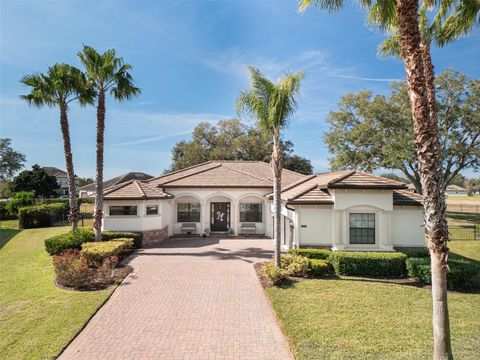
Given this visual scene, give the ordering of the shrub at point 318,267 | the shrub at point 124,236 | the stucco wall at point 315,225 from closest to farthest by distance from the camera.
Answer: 1. the shrub at point 318,267
2. the stucco wall at point 315,225
3. the shrub at point 124,236

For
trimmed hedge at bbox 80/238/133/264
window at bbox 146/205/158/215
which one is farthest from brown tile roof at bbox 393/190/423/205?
window at bbox 146/205/158/215

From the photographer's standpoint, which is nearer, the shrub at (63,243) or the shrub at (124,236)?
the shrub at (63,243)

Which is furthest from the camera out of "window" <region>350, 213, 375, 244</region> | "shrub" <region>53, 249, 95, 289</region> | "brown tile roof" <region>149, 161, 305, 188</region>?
"brown tile roof" <region>149, 161, 305, 188</region>

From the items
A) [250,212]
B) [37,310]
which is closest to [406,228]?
[250,212]

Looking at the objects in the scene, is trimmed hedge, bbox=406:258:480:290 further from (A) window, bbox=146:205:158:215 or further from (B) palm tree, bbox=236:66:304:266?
(A) window, bbox=146:205:158:215

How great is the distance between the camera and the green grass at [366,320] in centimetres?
693

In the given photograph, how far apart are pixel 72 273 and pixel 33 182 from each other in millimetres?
47481

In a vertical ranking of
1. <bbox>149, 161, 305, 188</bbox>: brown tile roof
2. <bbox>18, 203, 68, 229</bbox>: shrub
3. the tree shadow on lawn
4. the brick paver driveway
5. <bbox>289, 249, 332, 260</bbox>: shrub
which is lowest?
the brick paver driveway

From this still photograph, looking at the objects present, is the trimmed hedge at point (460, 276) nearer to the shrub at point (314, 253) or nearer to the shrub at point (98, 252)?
the shrub at point (314, 253)

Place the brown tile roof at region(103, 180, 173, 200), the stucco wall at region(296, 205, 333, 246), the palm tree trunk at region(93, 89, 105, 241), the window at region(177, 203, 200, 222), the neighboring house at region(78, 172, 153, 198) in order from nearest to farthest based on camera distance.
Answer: the stucco wall at region(296, 205, 333, 246)
the palm tree trunk at region(93, 89, 105, 241)
the brown tile roof at region(103, 180, 173, 200)
the window at region(177, 203, 200, 222)
the neighboring house at region(78, 172, 153, 198)

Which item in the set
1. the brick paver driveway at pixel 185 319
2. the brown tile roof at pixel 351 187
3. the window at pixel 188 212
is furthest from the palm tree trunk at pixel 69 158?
the brown tile roof at pixel 351 187

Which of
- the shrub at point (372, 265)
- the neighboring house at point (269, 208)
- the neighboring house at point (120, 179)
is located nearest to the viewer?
the shrub at point (372, 265)

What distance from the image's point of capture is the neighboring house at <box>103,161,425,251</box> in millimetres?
15500

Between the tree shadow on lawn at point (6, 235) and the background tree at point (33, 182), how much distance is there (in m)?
27.4
